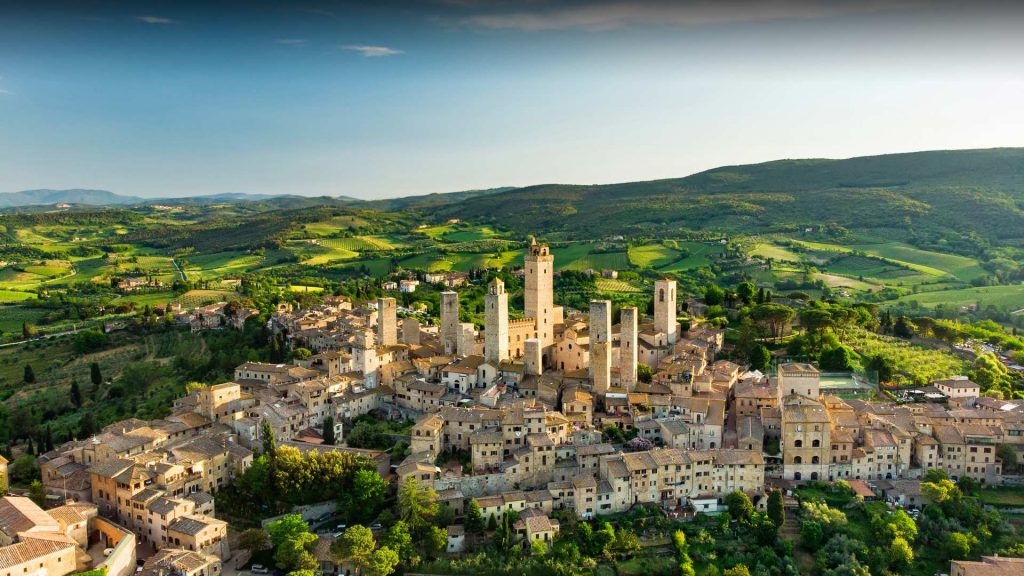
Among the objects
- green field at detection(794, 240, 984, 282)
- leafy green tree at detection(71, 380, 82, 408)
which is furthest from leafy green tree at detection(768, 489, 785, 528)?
green field at detection(794, 240, 984, 282)

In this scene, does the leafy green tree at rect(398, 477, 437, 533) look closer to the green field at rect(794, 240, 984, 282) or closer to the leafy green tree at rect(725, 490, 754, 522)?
the leafy green tree at rect(725, 490, 754, 522)

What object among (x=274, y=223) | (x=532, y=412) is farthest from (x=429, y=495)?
(x=274, y=223)

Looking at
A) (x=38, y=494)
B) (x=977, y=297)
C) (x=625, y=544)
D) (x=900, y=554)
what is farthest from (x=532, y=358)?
(x=977, y=297)

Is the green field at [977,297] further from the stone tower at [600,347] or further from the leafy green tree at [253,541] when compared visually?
the leafy green tree at [253,541]

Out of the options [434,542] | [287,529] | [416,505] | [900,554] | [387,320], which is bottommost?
[900,554]

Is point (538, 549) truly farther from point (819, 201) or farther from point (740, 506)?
point (819, 201)

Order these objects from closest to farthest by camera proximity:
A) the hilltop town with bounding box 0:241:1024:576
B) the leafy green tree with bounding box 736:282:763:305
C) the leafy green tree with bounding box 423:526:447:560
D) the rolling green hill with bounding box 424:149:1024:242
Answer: the leafy green tree with bounding box 423:526:447:560 < the hilltop town with bounding box 0:241:1024:576 < the leafy green tree with bounding box 736:282:763:305 < the rolling green hill with bounding box 424:149:1024:242
